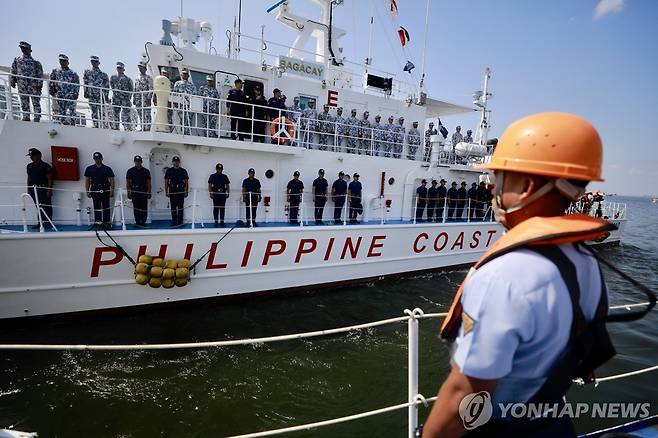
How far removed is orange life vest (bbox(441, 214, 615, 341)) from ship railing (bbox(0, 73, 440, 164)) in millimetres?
6124

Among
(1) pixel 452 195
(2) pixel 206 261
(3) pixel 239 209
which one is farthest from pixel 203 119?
(1) pixel 452 195

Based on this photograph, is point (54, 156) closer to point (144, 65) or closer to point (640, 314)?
point (144, 65)

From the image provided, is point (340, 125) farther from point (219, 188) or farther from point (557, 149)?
point (557, 149)

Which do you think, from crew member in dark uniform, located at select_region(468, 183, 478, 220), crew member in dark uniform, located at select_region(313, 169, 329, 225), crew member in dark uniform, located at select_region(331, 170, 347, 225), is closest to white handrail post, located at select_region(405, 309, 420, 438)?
crew member in dark uniform, located at select_region(313, 169, 329, 225)

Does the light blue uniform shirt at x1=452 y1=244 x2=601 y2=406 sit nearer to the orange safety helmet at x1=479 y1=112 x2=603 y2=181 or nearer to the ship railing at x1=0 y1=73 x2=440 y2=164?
the orange safety helmet at x1=479 y1=112 x2=603 y2=181

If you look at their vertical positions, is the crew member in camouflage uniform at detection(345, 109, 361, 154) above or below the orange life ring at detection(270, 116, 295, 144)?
above

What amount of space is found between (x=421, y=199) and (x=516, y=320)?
913 centimetres

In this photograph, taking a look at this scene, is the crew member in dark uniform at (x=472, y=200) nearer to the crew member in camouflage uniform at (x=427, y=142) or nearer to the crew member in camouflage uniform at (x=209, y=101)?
the crew member in camouflage uniform at (x=427, y=142)

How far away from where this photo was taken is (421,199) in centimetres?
975

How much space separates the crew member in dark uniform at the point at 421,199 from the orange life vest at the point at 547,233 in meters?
8.66

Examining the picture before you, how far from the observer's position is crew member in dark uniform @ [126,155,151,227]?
6.50 meters

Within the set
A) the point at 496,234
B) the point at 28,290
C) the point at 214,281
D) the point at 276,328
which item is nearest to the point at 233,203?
the point at 214,281

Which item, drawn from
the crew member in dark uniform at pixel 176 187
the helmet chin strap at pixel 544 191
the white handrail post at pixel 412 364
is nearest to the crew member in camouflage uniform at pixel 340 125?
the crew member in dark uniform at pixel 176 187

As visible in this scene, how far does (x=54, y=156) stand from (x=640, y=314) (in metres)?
7.93
